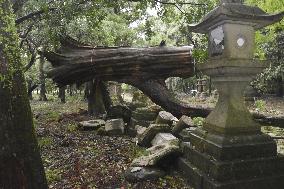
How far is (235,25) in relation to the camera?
4242 mm

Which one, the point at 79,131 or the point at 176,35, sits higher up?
the point at 176,35

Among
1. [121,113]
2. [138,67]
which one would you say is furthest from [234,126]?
[121,113]

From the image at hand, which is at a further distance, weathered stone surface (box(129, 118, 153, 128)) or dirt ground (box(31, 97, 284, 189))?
weathered stone surface (box(129, 118, 153, 128))

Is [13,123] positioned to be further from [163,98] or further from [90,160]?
[163,98]

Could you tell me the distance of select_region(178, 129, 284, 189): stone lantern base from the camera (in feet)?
12.6

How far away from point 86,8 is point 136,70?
9.21 feet

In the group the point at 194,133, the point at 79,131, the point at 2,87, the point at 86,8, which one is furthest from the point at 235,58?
the point at 86,8

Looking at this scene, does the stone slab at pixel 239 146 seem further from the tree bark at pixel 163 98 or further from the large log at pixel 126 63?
the large log at pixel 126 63

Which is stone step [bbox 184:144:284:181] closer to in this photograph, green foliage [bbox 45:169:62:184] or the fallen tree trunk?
green foliage [bbox 45:169:62:184]

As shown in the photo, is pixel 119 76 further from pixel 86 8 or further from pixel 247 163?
pixel 247 163

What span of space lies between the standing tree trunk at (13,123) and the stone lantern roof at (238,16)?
262cm

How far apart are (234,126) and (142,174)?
5.27ft

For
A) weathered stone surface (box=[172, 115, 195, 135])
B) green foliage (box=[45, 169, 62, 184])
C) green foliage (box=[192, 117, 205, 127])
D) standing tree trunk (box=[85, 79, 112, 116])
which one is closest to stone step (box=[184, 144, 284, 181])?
weathered stone surface (box=[172, 115, 195, 135])

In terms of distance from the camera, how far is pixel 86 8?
9.40 meters
